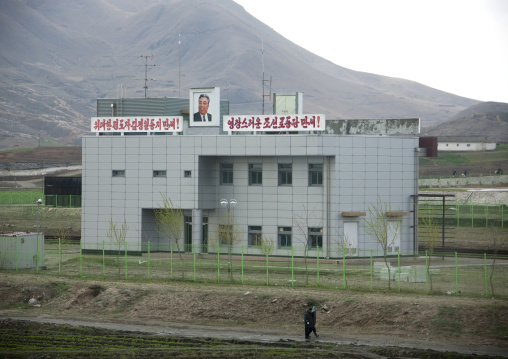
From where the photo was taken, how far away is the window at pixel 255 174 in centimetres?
6612

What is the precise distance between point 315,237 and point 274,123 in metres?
10.2

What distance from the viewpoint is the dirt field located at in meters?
36.5

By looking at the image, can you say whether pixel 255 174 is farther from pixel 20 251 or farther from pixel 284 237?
pixel 20 251

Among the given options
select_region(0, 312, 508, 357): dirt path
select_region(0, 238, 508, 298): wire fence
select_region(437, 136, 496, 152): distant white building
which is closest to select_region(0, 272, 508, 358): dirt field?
select_region(0, 312, 508, 357): dirt path

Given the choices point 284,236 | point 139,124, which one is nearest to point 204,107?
point 139,124

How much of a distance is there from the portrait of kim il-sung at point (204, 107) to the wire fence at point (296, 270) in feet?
37.3

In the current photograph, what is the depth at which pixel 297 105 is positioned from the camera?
6994cm

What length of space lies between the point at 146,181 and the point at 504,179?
85.2 meters

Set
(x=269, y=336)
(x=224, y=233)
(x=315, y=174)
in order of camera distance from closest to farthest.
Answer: (x=269, y=336), (x=315, y=174), (x=224, y=233)

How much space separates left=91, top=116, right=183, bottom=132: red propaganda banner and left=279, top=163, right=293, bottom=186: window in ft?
32.2

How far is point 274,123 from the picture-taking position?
211 feet

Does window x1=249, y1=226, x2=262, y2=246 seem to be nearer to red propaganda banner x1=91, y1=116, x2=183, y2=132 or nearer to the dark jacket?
red propaganda banner x1=91, y1=116, x2=183, y2=132

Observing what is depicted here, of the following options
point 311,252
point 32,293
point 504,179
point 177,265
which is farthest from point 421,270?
point 504,179

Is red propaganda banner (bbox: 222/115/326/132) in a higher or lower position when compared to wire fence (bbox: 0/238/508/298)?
higher
